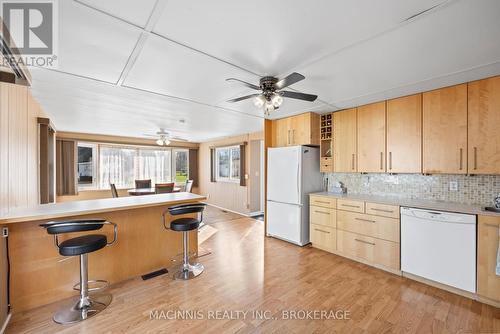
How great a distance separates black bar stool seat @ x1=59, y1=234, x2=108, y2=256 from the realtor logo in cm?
170

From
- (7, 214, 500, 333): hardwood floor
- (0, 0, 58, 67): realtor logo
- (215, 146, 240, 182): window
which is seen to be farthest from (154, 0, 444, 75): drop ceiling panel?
(215, 146, 240, 182): window

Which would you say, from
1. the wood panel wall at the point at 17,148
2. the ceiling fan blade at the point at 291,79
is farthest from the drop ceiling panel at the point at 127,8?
the wood panel wall at the point at 17,148

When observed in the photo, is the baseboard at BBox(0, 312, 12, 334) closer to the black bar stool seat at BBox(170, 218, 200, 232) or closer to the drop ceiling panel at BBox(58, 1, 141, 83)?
the black bar stool seat at BBox(170, 218, 200, 232)

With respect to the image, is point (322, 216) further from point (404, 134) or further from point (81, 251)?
point (81, 251)

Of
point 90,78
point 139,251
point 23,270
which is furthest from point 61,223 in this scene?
point 90,78

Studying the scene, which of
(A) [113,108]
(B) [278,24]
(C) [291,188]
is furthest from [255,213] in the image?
(B) [278,24]

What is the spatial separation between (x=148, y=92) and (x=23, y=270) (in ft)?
7.55

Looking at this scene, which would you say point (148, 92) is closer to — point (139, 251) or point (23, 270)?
point (139, 251)

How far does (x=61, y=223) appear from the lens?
71.5 inches

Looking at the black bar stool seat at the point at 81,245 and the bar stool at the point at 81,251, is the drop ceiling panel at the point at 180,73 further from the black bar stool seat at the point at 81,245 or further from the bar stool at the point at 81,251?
the black bar stool seat at the point at 81,245

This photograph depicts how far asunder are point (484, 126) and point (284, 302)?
9.73 feet

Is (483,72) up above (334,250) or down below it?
above

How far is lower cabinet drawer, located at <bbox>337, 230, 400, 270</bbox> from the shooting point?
272cm

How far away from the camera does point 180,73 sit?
2156 millimetres
